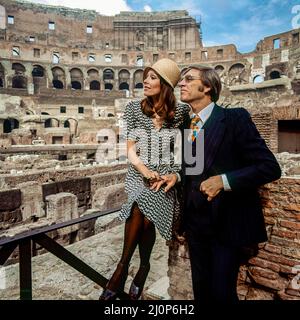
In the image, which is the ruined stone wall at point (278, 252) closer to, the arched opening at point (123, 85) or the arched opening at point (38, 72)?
the arched opening at point (38, 72)

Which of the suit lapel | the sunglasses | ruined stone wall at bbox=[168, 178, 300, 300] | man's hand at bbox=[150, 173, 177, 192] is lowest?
ruined stone wall at bbox=[168, 178, 300, 300]

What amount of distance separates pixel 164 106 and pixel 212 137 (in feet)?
1.81

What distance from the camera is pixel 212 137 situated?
6.23 feet

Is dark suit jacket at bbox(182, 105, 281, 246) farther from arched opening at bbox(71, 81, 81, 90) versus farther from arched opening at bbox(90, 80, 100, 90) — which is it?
arched opening at bbox(90, 80, 100, 90)

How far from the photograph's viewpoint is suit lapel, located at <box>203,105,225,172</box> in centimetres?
188

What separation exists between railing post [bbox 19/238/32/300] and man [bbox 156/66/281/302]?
3.77 ft

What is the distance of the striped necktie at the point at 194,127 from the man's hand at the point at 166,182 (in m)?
0.34

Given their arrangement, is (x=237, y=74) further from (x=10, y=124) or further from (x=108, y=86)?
(x=10, y=124)

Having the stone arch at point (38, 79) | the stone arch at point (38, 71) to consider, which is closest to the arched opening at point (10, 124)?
the stone arch at point (38, 79)

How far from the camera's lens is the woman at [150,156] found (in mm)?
2121

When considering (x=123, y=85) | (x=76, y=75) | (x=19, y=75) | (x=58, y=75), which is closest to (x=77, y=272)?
(x=19, y=75)

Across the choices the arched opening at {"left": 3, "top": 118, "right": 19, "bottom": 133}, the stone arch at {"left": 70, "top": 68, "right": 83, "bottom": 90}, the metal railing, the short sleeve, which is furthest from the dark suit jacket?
the stone arch at {"left": 70, "top": 68, "right": 83, "bottom": 90}

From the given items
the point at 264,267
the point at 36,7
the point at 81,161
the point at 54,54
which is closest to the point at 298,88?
the point at 81,161

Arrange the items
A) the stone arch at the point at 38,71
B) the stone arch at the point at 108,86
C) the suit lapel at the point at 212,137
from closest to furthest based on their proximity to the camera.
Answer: the suit lapel at the point at 212,137
the stone arch at the point at 38,71
the stone arch at the point at 108,86
